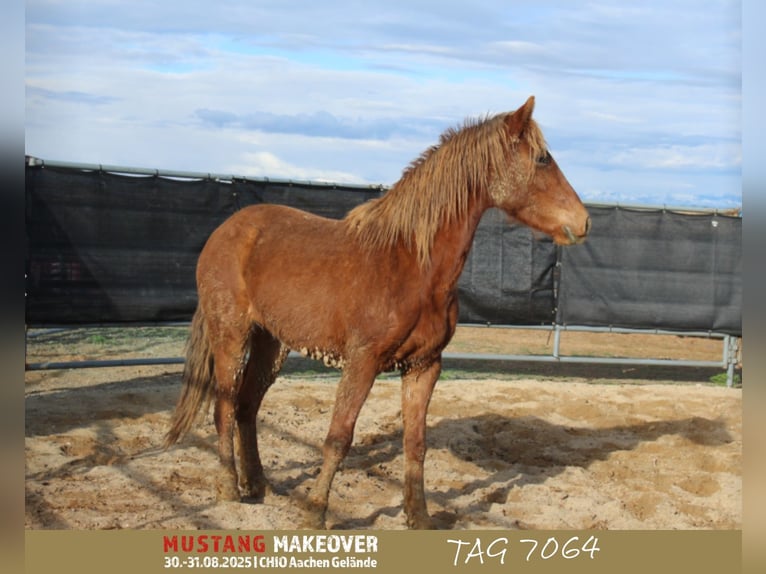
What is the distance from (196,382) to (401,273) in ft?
6.05

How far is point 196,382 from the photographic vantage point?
5.82 m

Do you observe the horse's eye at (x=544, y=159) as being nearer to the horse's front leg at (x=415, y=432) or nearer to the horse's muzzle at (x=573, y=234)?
the horse's muzzle at (x=573, y=234)

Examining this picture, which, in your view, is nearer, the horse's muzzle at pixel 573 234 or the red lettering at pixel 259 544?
the red lettering at pixel 259 544

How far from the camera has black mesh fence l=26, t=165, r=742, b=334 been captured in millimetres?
7969

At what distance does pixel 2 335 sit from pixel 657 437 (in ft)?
19.4

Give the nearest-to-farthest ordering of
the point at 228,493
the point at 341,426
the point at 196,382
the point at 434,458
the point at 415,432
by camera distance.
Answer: the point at 341,426 < the point at 415,432 < the point at 228,493 < the point at 196,382 < the point at 434,458

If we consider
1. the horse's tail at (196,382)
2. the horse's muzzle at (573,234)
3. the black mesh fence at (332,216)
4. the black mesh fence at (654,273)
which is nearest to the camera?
the horse's muzzle at (573,234)

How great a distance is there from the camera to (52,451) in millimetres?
6004

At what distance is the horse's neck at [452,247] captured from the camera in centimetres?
481

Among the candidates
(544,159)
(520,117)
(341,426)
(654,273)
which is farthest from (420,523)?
(654,273)

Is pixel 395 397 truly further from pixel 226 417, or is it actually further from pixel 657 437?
pixel 226 417

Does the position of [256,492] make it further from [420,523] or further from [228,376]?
[420,523]

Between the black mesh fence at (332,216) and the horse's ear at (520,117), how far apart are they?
333 cm

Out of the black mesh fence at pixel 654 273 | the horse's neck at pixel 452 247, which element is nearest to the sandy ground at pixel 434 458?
the black mesh fence at pixel 654 273
